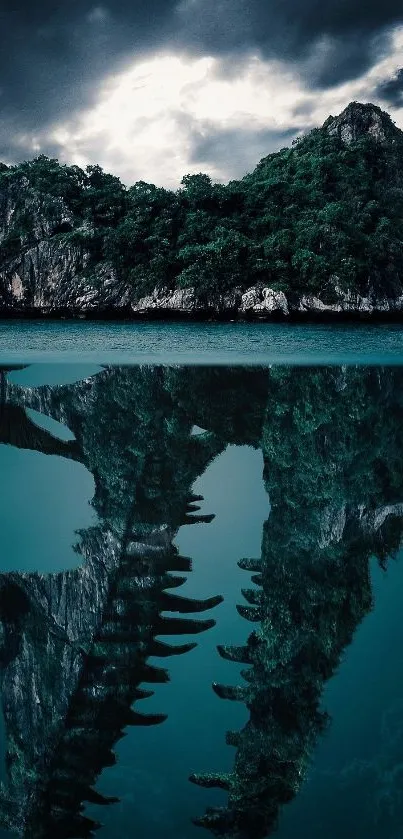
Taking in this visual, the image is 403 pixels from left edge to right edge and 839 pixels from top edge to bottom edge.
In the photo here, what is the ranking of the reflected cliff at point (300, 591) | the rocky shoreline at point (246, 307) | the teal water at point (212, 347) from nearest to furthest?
the reflected cliff at point (300, 591), the teal water at point (212, 347), the rocky shoreline at point (246, 307)

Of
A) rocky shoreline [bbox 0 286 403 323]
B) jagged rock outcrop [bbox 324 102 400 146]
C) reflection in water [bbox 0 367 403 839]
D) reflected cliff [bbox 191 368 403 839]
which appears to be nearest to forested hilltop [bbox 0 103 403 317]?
rocky shoreline [bbox 0 286 403 323]

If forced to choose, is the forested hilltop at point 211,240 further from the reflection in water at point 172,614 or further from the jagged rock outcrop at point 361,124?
the reflection in water at point 172,614

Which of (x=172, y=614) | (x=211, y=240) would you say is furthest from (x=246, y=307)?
(x=172, y=614)

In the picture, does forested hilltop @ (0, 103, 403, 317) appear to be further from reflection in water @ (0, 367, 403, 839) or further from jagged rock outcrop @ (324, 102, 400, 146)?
reflection in water @ (0, 367, 403, 839)

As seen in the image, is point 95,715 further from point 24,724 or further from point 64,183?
point 64,183

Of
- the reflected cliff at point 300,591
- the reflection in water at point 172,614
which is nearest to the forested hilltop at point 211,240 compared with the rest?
the reflected cliff at point 300,591

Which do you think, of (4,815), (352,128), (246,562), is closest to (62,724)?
(4,815)
